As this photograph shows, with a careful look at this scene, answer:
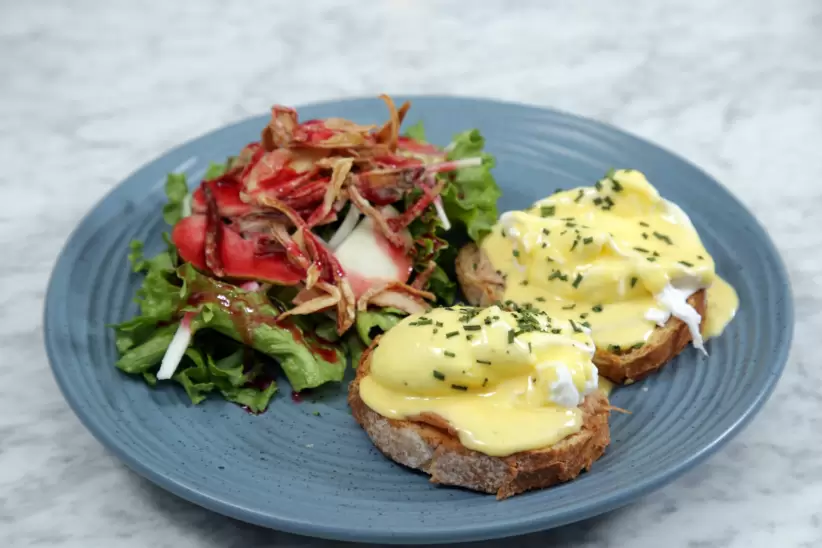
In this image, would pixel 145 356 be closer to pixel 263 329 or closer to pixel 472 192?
pixel 263 329

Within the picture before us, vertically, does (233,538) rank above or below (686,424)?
below

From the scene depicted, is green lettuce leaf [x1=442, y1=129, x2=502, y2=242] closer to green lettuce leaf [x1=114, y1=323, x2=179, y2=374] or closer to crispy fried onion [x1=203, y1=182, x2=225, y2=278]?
crispy fried onion [x1=203, y1=182, x2=225, y2=278]

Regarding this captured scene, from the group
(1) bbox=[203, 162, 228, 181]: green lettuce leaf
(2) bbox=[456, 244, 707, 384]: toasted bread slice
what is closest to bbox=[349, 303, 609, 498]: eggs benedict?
(2) bbox=[456, 244, 707, 384]: toasted bread slice

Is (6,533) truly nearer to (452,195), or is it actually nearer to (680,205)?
(452,195)

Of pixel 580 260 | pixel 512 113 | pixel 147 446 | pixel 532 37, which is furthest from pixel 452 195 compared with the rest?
pixel 532 37

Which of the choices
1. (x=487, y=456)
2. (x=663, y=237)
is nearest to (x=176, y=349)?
(x=487, y=456)
